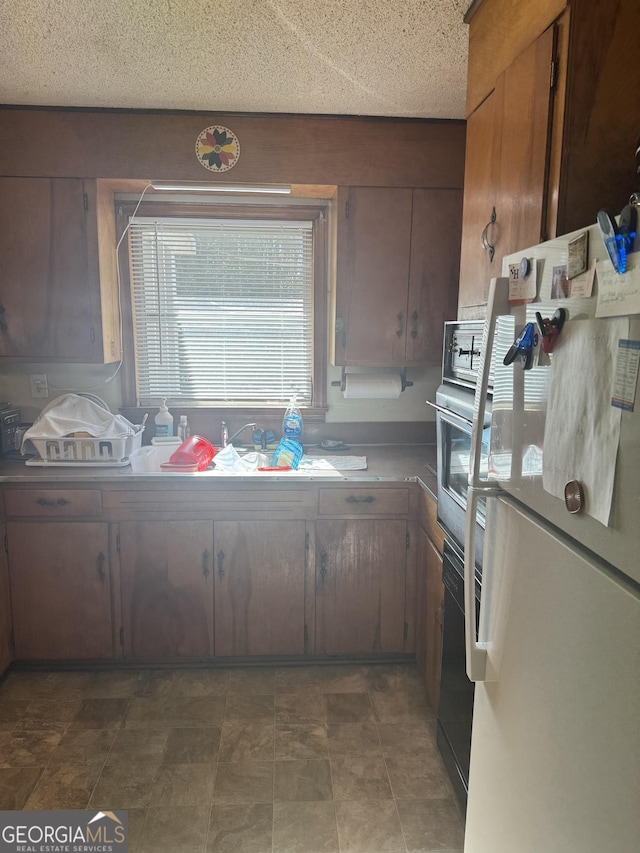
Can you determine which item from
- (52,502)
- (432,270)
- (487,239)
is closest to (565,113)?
(487,239)

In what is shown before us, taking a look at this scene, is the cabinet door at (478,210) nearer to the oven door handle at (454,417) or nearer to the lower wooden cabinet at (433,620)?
the oven door handle at (454,417)

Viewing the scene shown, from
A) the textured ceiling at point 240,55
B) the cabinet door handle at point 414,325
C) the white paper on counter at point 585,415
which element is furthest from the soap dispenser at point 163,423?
the white paper on counter at point 585,415

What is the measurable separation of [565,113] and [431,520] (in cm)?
151

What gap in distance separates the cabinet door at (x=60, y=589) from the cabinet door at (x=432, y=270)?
169cm

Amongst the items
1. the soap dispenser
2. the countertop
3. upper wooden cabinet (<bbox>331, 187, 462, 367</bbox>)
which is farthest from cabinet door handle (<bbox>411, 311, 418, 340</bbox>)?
the soap dispenser

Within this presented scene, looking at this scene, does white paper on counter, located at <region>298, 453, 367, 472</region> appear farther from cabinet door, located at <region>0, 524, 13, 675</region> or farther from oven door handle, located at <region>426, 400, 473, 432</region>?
cabinet door, located at <region>0, 524, 13, 675</region>

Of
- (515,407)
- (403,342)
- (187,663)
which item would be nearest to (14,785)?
(187,663)

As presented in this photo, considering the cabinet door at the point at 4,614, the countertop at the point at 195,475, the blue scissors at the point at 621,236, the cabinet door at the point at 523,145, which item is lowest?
the cabinet door at the point at 4,614

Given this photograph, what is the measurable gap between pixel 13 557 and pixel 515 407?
2295 millimetres

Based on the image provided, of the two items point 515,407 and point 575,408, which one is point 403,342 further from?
point 575,408

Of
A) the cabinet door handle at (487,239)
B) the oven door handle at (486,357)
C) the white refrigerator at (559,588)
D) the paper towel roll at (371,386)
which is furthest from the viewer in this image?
the paper towel roll at (371,386)

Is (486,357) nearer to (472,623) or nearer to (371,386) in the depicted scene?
(472,623)

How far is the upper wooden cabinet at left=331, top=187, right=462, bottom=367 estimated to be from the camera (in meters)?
2.66

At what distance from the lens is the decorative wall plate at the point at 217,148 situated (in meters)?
2.54
